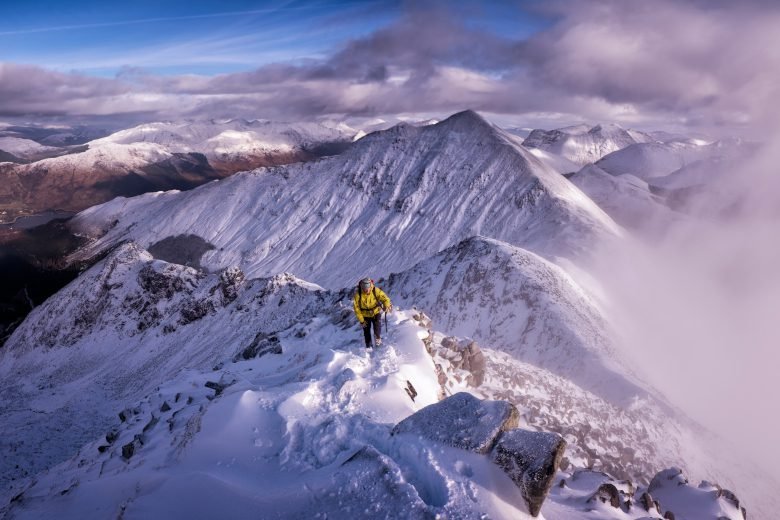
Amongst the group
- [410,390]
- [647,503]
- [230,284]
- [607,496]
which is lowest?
[230,284]

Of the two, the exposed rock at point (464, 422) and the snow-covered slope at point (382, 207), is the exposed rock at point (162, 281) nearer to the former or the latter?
the snow-covered slope at point (382, 207)

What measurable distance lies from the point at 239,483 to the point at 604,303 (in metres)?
57.8

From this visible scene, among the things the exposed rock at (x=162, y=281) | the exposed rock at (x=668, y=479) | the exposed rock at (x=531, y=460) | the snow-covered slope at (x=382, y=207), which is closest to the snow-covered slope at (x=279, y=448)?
the exposed rock at (x=531, y=460)

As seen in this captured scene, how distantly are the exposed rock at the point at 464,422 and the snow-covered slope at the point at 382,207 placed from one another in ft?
270

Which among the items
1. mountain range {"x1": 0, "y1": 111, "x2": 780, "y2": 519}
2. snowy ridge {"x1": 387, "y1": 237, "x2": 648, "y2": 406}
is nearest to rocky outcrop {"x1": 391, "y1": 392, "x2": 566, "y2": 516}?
mountain range {"x1": 0, "y1": 111, "x2": 780, "y2": 519}

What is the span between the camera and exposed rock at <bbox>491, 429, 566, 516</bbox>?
376 inches

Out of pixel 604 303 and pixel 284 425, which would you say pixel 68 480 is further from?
pixel 604 303

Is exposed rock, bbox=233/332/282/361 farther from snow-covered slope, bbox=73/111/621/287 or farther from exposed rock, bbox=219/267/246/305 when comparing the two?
snow-covered slope, bbox=73/111/621/287

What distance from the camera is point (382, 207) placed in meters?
130

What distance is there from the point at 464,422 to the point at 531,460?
1934mm

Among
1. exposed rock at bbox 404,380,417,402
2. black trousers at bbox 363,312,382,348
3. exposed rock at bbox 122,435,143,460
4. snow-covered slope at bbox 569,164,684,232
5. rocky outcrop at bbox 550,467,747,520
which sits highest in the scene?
black trousers at bbox 363,312,382,348

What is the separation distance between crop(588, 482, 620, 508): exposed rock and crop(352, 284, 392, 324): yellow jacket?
31.6 ft

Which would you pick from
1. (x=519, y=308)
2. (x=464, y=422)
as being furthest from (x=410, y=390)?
(x=519, y=308)

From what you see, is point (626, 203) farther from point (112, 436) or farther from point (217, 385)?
point (112, 436)
